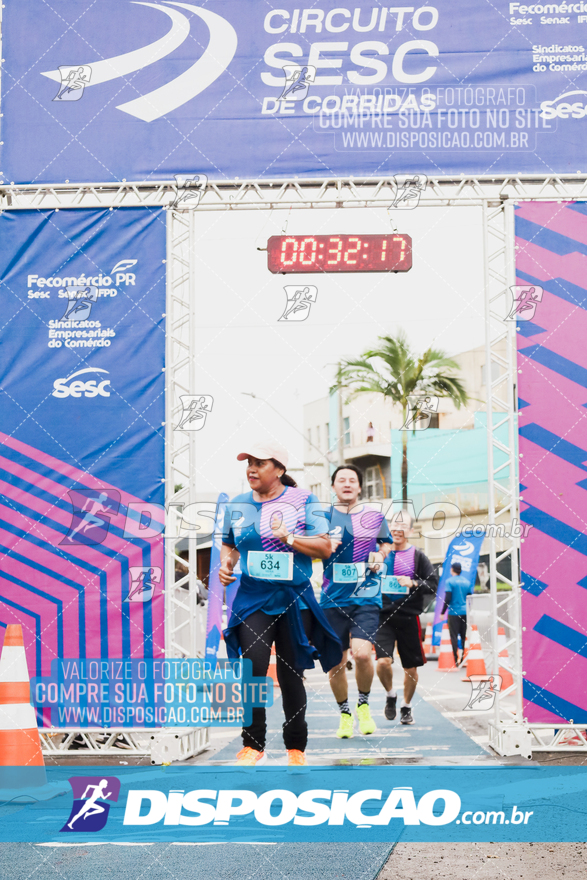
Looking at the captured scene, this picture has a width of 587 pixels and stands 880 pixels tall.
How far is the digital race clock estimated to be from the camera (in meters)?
7.05

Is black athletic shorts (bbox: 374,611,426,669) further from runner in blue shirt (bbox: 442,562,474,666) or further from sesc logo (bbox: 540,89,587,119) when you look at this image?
sesc logo (bbox: 540,89,587,119)

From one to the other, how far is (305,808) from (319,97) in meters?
5.23

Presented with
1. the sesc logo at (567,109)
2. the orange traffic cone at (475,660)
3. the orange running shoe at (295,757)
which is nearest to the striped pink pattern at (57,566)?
the orange running shoe at (295,757)

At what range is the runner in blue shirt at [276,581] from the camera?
6.32m

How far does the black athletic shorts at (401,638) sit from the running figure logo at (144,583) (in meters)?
1.96

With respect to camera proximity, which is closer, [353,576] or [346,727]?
[346,727]

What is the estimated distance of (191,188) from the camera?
719cm

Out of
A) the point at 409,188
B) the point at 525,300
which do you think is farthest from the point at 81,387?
the point at 525,300

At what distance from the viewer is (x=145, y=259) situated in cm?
724

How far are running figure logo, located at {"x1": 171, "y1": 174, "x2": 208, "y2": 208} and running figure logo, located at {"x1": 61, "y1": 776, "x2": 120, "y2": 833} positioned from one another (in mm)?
4305

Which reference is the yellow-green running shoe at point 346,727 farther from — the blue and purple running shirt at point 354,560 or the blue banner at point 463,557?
the blue banner at point 463,557

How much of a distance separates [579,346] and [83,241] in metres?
4.02

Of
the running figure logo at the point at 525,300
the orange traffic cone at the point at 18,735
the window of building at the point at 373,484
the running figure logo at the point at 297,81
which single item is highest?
the running figure logo at the point at 297,81

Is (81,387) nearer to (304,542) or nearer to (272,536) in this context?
(272,536)
